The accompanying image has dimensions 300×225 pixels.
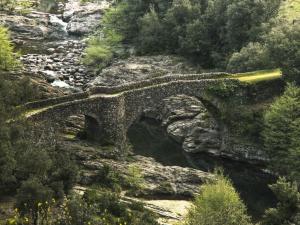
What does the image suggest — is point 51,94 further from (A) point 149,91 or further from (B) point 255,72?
(B) point 255,72

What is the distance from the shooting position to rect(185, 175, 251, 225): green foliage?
35750mm

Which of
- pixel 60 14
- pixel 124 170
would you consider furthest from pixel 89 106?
pixel 60 14

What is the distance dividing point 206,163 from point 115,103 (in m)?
15.3

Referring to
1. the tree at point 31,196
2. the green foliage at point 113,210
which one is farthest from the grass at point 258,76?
the tree at point 31,196

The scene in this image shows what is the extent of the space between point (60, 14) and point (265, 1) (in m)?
55.8

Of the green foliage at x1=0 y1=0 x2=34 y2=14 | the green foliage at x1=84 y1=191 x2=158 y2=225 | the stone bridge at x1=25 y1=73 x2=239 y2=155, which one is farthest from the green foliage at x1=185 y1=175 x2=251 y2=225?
the green foliage at x1=0 y1=0 x2=34 y2=14

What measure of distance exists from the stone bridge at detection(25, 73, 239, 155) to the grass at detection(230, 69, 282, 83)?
190 centimetres

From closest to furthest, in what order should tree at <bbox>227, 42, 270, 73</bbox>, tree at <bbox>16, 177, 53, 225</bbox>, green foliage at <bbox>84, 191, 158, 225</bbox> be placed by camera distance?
tree at <bbox>16, 177, 53, 225</bbox> → green foliage at <bbox>84, 191, 158, 225</bbox> → tree at <bbox>227, 42, 270, 73</bbox>

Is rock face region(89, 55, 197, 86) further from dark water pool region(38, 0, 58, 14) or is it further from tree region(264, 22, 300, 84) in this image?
dark water pool region(38, 0, 58, 14)

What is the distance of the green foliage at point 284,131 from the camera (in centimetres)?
5612

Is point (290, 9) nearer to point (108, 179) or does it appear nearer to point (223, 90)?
point (223, 90)

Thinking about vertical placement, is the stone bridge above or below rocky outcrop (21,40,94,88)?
above

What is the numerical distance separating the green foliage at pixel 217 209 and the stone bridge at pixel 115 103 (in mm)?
19581

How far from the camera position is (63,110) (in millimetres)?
53000
